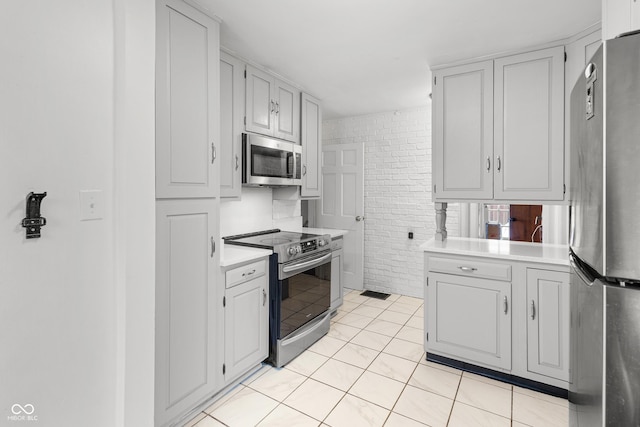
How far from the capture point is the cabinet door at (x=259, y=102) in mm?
2566

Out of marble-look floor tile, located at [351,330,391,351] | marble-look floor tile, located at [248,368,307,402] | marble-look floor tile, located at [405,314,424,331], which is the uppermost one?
marble-look floor tile, located at [405,314,424,331]

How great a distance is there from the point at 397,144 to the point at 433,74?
1.38 meters

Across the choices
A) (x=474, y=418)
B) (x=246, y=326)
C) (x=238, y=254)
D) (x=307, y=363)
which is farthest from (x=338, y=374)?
(x=238, y=254)

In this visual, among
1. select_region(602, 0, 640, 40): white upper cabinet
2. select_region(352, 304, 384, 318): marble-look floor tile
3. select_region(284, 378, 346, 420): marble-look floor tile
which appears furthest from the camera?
select_region(352, 304, 384, 318): marble-look floor tile

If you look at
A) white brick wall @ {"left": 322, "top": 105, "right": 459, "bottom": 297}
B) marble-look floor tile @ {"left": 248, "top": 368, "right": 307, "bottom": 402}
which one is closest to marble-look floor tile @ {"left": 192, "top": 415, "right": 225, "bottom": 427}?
marble-look floor tile @ {"left": 248, "top": 368, "right": 307, "bottom": 402}

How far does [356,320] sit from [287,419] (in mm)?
1610

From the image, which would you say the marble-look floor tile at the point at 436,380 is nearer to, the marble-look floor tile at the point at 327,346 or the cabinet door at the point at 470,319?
the cabinet door at the point at 470,319

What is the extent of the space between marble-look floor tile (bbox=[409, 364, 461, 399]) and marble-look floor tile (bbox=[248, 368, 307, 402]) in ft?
2.75

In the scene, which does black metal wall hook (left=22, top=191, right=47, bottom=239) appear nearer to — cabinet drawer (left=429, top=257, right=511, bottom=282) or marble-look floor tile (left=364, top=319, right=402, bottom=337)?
cabinet drawer (left=429, top=257, right=511, bottom=282)

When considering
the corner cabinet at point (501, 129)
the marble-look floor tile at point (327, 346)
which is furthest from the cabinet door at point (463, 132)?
the marble-look floor tile at point (327, 346)

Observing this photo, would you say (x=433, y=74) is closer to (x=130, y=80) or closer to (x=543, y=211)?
(x=543, y=211)

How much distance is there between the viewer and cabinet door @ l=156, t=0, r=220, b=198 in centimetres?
165

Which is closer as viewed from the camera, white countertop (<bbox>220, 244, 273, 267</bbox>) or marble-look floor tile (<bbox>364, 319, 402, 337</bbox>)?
white countertop (<bbox>220, 244, 273, 267</bbox>)

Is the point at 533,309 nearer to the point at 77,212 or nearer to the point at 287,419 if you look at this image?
the point at 287,419
